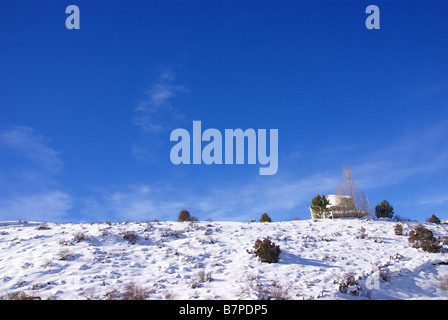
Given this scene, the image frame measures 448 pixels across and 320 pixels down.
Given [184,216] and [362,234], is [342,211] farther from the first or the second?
[184,216]

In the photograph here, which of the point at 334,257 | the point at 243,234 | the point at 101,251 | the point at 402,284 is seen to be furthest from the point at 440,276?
the point at 101,251

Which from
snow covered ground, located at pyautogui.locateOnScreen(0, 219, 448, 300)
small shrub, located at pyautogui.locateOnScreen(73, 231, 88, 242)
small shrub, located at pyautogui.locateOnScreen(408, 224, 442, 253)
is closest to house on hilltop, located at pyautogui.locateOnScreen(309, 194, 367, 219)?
snow covered ground, located at pyautogui.locateOnScreen(0, 219, 448, 300)

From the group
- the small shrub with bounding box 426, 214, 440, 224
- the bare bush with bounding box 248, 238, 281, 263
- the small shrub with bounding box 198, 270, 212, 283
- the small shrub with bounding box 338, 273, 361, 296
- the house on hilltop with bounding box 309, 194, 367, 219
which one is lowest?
the small shrub with bounding box 338, 273, 361, 296

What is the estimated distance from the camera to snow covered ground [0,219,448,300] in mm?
11188

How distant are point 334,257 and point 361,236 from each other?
554 centimetres

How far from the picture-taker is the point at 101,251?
15133 mm

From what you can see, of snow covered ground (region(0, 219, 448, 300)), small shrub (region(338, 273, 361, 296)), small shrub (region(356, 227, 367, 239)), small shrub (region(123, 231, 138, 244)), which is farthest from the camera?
small shrub (region(356, 227, 367, 239))

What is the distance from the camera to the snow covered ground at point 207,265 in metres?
11.2

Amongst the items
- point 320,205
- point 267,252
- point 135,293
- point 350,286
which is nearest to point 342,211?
point 320,205

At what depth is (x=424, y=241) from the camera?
18.0m

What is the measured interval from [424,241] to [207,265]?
44.4 feet

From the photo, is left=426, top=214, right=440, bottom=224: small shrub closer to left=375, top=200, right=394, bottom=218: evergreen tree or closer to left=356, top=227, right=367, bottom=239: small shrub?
left=375, top=200, right=394, bottom=218: evergreen tree

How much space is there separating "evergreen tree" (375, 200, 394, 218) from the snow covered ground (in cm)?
1829
